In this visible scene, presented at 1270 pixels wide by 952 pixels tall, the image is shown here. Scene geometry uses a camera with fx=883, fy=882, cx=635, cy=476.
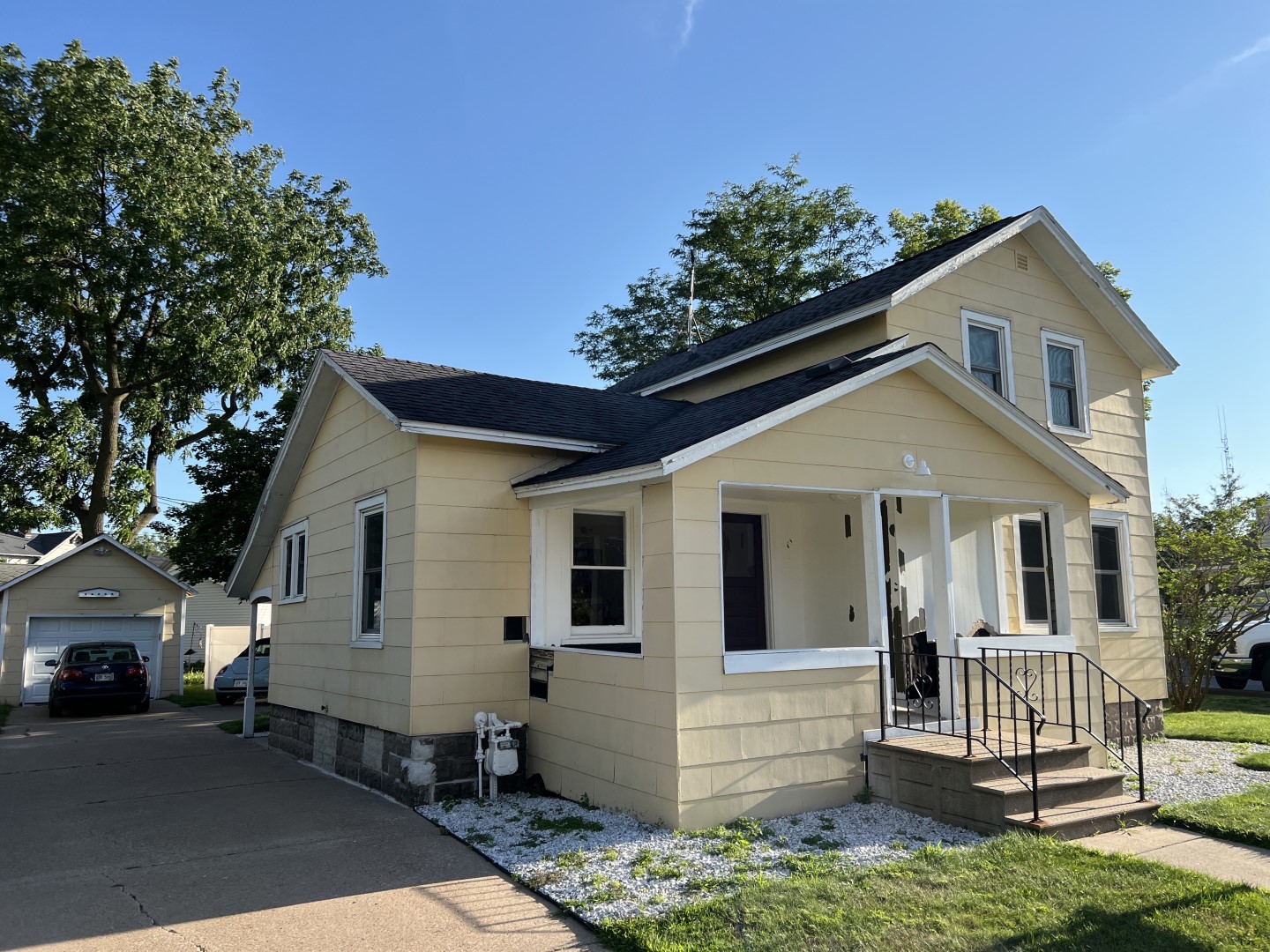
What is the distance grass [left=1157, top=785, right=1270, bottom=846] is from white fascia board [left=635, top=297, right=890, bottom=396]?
5792 mm

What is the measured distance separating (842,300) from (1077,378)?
12.7 feet

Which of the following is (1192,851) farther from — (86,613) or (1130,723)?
(86,613)

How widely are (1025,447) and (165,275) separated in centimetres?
2384

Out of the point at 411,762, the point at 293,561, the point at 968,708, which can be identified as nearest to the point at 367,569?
A: the point at 411,762

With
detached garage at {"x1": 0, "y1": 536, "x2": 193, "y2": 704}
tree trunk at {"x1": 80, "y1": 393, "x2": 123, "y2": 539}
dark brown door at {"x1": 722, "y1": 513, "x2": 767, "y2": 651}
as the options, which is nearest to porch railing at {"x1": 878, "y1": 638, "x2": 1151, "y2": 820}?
dark brown door at {"x1": 722, "y1": 513, "x2": 767, "y2": 651}

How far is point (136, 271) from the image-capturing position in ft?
79.2

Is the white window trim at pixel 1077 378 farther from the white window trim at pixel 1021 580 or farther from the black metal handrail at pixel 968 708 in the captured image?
the black metal handrail at pixel 968 708

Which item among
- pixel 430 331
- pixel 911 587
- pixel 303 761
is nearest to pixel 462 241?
pixel 430 331

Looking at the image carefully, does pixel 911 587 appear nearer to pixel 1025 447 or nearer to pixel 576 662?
pixel 1025 447

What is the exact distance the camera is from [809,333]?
36.3 ft

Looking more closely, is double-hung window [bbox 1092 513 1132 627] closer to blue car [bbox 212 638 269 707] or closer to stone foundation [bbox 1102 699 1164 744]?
stone foundation [bbox 1102 699 1164 744]

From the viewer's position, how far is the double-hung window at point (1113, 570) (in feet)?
40.3

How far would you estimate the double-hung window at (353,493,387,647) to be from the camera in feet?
32.1

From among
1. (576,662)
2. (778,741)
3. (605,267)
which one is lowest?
(778,741)
